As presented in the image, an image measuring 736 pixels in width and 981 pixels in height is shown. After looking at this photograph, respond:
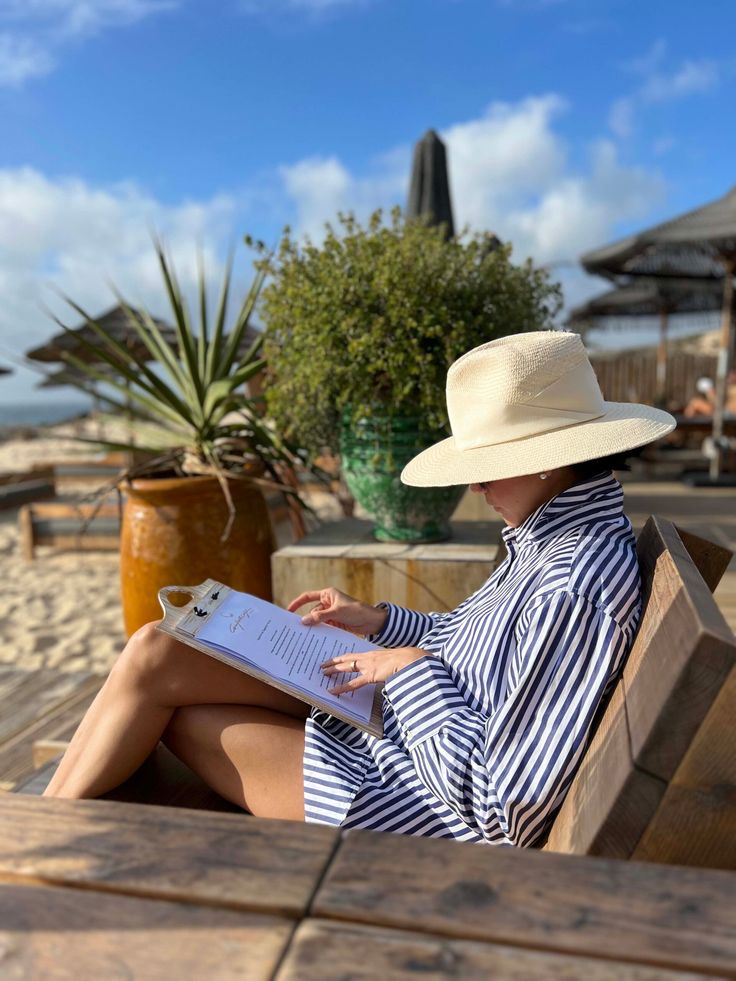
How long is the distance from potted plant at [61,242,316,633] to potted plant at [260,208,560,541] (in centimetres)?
36

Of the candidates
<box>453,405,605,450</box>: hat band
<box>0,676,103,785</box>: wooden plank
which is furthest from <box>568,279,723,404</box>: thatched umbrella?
<box>453,405,605,450</box>: hat band

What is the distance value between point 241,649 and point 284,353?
4.79 feet

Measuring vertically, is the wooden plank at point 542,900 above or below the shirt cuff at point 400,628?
above

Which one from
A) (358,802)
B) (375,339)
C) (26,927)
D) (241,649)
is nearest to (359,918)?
(26,927)

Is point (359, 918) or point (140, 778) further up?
point (359, 918)

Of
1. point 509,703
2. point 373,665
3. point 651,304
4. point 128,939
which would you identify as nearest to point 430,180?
point 373,665

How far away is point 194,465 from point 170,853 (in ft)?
8.06

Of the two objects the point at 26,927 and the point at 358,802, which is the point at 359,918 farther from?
the point at 358,802

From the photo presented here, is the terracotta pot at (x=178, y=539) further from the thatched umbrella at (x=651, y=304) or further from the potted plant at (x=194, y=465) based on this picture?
the thatched umbrella at (x=651, y=304)

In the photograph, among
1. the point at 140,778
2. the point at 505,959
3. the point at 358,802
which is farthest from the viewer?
the point at 140,778

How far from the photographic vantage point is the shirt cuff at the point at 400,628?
5.95ft

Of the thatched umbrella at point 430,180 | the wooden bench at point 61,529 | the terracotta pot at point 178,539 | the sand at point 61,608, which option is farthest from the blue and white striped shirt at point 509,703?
the wooden bench at point 61,529

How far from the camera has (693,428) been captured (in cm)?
863

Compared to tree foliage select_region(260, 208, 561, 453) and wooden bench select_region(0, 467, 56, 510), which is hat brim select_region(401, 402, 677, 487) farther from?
wooden bench select_region(0, 467, 56, 510)
